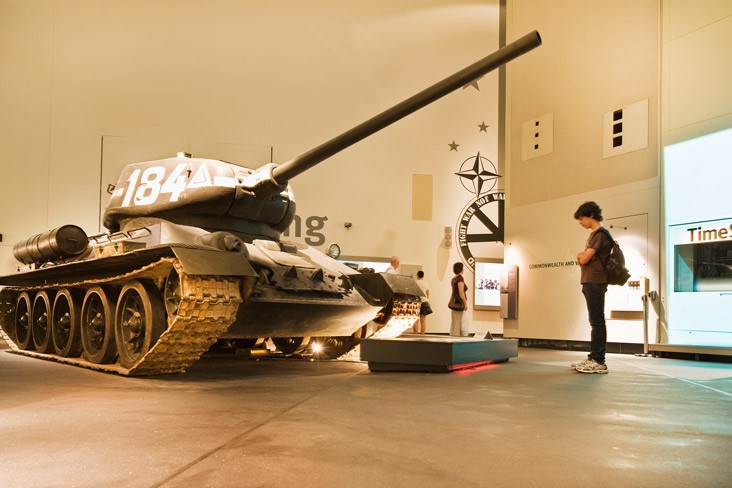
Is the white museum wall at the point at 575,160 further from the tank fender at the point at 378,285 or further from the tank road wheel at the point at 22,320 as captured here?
the tank road wheel at the point at 22,320

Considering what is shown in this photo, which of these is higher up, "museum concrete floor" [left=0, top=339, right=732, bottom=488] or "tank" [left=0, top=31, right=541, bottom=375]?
"tank" [left=0, top=31, right=541, bottom=375]

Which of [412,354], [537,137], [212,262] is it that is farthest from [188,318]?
[537,137]

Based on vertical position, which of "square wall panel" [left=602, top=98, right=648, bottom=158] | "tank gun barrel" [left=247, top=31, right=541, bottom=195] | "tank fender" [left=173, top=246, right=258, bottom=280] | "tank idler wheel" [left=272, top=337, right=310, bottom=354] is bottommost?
"tank idler wheel" [left=272, top=337, right=310, bottom=354]

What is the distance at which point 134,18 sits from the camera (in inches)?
588

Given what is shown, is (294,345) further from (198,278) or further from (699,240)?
(699,240)

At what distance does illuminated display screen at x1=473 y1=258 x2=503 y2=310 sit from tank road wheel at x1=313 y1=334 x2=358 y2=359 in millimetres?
7364

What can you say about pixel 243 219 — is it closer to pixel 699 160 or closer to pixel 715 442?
pixel 715 442

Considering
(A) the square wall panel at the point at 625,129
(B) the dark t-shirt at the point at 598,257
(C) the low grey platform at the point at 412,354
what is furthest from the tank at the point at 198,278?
(A) the square wall panel at the point at 625,129

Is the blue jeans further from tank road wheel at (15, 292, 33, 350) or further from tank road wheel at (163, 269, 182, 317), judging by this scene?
tank road wheel at (15, 292, 33, 350)

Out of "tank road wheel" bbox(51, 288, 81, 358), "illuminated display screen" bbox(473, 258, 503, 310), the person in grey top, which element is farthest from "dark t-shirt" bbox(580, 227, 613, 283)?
"illuminated display screen" bbox(473, 258, 503, 310)

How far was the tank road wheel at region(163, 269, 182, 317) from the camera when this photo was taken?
5953mm

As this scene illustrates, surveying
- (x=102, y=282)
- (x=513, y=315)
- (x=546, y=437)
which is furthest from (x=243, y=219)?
(x=513, y=315)

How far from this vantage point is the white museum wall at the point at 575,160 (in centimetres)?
1098

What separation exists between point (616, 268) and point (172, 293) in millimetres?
4370
